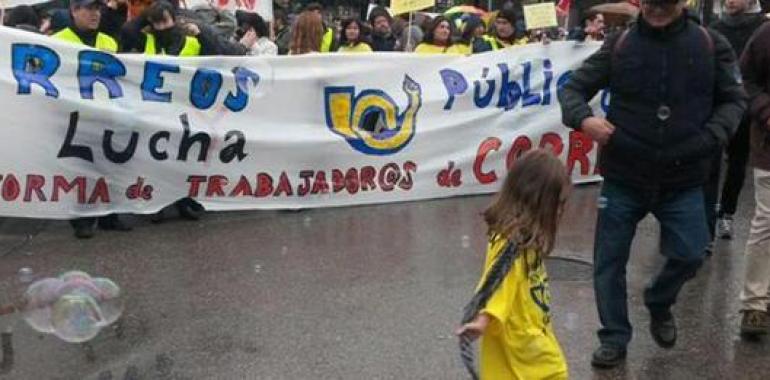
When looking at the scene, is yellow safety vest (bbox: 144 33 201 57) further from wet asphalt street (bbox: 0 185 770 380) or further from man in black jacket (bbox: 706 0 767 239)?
man in black jacket (bbox: 706 0 767 239)

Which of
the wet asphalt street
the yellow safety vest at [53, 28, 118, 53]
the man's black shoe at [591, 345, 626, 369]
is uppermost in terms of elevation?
the yellow safety vest at [53, 28, 118, 53]

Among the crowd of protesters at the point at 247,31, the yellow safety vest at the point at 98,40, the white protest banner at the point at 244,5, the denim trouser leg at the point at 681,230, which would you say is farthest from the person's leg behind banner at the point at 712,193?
the white protest banner at the point at 244,5

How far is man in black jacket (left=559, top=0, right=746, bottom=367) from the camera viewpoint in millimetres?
4195

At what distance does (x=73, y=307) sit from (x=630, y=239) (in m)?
2.52

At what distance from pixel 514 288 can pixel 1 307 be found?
3.28 meters

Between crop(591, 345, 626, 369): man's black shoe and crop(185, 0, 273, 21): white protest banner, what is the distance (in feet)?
22.5

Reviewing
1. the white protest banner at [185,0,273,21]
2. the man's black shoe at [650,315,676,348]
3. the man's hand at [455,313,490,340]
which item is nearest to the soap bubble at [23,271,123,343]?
the man's hand at [455,313,490,340]

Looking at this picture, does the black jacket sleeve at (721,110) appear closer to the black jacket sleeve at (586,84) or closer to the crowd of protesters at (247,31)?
the black jacket sleeve at (586,84)

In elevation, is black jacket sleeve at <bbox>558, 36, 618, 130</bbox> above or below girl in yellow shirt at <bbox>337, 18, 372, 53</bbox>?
above

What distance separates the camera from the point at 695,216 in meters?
4.36

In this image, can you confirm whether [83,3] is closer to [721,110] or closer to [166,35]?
[166,35]

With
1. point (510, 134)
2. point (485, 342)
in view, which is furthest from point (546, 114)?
point (485, 342)

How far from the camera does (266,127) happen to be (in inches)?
303

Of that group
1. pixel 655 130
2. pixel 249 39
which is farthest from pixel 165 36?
pixel 655 130
